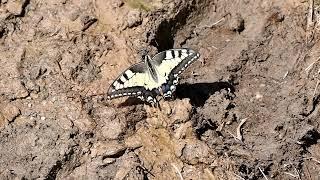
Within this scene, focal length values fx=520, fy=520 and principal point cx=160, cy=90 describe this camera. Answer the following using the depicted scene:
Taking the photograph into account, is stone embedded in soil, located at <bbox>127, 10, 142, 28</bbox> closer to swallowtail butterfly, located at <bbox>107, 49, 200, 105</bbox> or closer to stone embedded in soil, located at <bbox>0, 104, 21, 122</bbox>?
swallowtail butterfly, located at <bbox>107, 49, 200, 105</bbox>

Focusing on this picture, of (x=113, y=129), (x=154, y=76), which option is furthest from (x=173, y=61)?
(x=113, y=129)

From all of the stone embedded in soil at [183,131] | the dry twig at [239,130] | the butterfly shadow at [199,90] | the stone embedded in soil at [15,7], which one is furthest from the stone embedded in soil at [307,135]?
the stone embedded in soil at [15,7]

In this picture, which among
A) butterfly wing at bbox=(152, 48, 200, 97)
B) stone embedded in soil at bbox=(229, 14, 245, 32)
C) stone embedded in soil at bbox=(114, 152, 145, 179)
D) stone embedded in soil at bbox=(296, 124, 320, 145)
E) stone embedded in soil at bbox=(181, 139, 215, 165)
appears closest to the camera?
stone embedded in soil at bbox=(114, 152, 145, 179)

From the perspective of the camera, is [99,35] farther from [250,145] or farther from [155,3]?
[250,145]

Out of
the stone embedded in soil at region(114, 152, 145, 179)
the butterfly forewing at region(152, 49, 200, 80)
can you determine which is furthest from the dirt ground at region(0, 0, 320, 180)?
the butterfly forewing at region(152, 49, 200, 80)

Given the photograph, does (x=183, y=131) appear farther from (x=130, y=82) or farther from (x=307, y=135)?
(x=307, y=135)

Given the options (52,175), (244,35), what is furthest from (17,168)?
(244,35)
